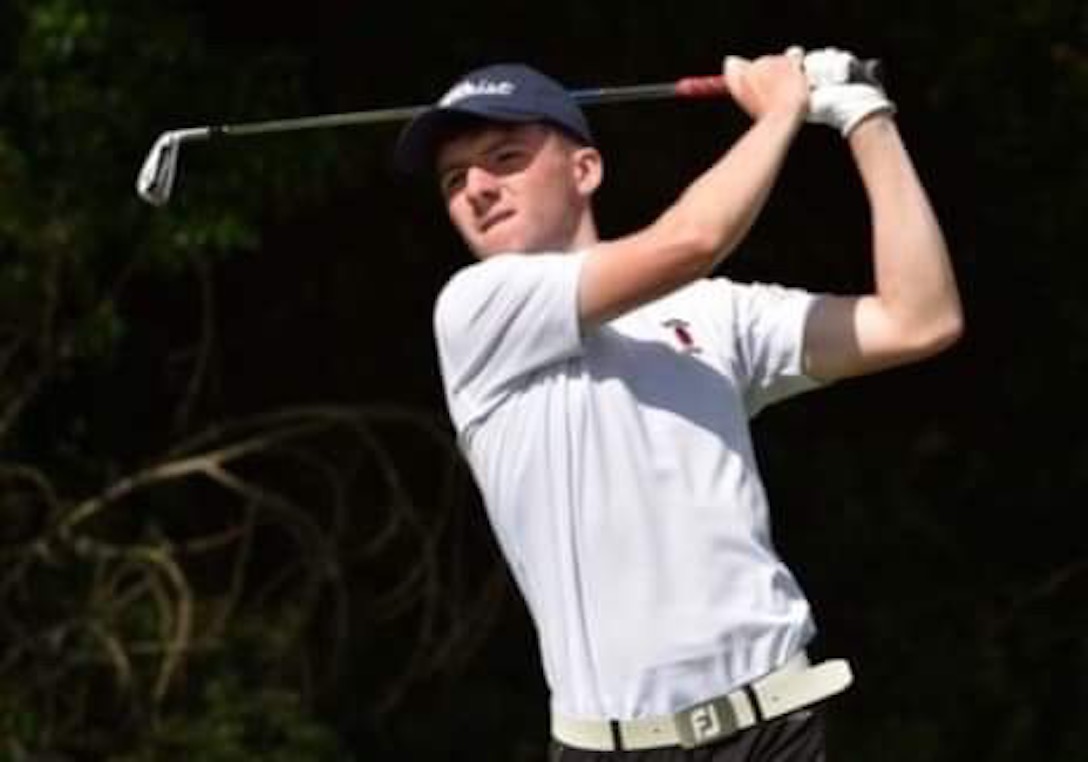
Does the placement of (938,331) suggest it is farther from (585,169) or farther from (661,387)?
(585,169)

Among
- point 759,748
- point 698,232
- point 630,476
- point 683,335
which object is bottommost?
point 759,748

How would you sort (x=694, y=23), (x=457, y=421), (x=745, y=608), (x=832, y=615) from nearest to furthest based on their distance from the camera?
(x=745, y=608) → (x=457, y=421) → (x=694, y=23) → (x=832, y=615)

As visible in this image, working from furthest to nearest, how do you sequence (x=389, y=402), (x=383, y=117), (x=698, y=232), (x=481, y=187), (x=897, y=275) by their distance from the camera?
(x=389, y=402) → (x=383, y=117) → (x=481, y=187) → (x=897, y=275) → (x=698, y=232)

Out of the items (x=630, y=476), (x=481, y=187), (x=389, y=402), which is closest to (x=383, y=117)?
(x=481, y=187)

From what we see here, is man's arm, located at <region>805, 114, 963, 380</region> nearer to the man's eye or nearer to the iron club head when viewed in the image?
the man's eye

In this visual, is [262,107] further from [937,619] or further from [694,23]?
[937,619]

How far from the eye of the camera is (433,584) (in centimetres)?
729

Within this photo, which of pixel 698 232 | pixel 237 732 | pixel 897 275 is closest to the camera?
pixel 698 232

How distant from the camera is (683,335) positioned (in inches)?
139

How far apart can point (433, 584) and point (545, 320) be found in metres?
3.86

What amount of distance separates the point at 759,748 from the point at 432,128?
81cm

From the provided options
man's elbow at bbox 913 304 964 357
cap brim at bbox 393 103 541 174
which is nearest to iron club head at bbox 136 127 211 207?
cap brim at bbox 393 103 541 174

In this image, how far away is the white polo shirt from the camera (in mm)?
3406

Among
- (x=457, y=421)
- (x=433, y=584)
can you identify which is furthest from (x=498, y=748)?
(x=457, y=421)
